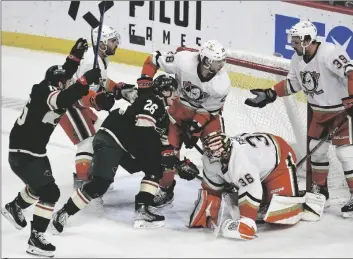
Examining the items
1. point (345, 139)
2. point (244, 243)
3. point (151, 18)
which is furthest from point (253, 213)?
point (151, 18)

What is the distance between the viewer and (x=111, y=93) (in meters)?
5.28

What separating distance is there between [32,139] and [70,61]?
51cm

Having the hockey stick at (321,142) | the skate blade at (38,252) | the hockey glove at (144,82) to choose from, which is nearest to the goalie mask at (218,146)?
the hockey glove at (144,82)

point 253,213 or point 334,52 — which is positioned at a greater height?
point 334,52

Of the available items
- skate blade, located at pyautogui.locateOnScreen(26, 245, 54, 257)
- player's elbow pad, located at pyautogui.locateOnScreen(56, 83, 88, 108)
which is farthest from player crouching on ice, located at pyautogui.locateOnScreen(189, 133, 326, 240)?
skate blade, located at pyautogui.locateOnScreen(26, 245, 54, 257)

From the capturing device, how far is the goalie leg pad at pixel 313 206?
5059mm

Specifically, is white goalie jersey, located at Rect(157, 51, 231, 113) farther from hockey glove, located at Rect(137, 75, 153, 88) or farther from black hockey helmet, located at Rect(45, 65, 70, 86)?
black hockey helmet, located at Rect(45, 65, 70, 86)

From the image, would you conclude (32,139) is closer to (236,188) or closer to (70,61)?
(70,61)

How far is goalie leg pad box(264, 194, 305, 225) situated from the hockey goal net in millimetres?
557

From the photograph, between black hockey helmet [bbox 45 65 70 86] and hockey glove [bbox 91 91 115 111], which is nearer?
black hockey helmet [bbox 45 65 70 86]

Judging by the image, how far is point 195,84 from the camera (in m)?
5.11

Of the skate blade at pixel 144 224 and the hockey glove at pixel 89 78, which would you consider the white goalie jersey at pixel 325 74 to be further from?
the hockey glove at pixel 89 78

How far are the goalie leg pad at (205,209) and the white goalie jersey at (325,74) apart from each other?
2.58ft

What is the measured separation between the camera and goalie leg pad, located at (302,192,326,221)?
16.6ft
